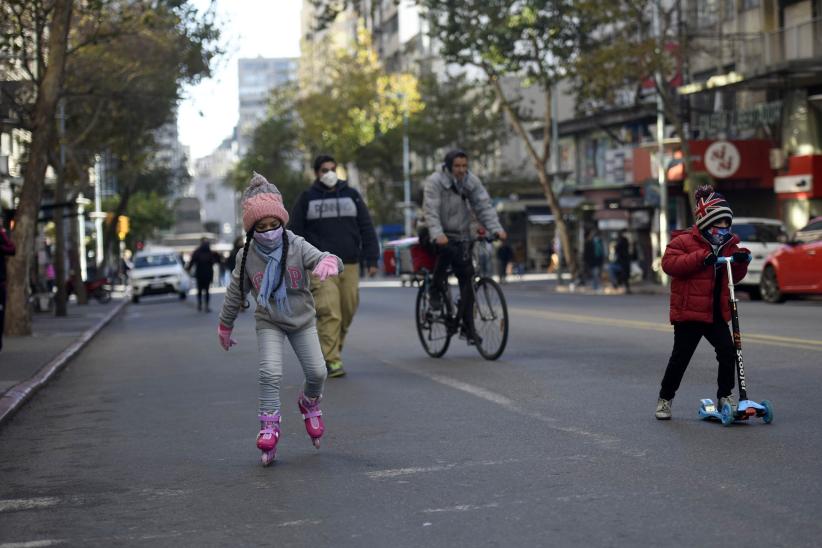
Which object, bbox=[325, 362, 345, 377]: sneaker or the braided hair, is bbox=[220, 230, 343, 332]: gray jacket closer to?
the braided hair

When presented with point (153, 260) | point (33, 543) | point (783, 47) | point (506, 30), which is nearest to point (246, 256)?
point (33, 543)

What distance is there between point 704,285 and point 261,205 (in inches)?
105

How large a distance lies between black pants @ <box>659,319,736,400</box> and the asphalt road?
241 millimetres

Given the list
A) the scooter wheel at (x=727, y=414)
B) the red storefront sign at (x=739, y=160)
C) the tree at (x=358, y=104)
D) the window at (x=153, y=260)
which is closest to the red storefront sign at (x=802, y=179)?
the red storefront sign at (x=739, y=160)

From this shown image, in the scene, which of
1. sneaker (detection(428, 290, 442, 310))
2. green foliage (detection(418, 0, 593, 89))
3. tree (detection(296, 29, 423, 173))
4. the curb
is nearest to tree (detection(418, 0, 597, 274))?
green foliage (detection(418, 0, 593, 89))

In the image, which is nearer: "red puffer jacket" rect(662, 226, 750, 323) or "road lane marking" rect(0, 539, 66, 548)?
"road lane marking" rect(0, 539, 66, 548)

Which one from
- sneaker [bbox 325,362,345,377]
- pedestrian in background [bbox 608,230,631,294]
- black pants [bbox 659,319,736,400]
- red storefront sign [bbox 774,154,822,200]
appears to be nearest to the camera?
black pants [bbox 659,319,736,400]

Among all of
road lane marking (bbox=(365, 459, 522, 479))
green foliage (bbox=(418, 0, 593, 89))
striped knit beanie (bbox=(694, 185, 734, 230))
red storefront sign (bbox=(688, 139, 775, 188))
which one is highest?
green foliage (bbox=(418, 0, 593, 89))

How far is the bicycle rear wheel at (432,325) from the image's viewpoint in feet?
49.3

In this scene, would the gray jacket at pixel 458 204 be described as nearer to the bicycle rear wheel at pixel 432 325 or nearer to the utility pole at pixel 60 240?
the bicycle rear wheel at pixel 432 325

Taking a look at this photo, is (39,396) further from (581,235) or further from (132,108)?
(581,235)

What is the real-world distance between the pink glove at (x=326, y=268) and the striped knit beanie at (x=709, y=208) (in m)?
2.14

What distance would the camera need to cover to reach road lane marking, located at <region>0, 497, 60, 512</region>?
744cm

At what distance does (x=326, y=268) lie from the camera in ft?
27.9
